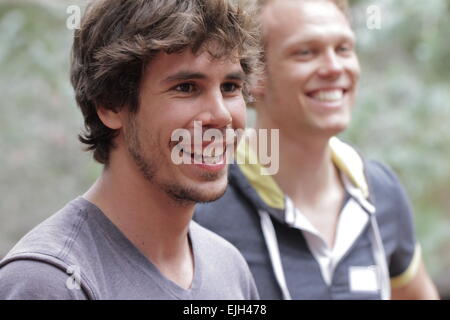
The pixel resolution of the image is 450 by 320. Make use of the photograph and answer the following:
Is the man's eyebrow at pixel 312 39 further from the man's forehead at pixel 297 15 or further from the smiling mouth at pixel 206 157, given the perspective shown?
the smiling mouth at pixel 206 157

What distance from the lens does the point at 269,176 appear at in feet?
7.81

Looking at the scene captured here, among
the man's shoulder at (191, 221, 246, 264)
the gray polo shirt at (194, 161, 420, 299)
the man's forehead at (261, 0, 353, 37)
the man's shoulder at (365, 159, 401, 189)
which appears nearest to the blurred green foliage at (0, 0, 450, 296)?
the man's shoulder at (365, 159, 401, 189)

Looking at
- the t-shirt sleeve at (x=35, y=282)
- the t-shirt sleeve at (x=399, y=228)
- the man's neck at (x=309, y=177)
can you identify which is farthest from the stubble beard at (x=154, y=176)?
the t-shirt sleeve at (x=399, y=228)

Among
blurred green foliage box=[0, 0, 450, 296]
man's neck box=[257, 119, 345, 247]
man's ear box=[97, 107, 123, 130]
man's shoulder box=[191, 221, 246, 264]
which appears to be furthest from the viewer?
blurred green foliage box=[0, 0, 450, 296]

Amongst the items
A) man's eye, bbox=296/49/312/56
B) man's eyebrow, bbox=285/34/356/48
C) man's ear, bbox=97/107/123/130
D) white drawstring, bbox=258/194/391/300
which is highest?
man's eyebrow, bbox=285/34/356/48

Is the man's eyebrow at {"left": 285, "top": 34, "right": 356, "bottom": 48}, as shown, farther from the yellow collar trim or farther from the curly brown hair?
the curly brown hair

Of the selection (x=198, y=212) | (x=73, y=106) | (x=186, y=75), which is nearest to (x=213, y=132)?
(x=186, y=75)

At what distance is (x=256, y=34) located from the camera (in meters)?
1.84

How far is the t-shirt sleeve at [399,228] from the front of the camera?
2510 mm

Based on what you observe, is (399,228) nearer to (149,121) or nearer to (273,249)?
(273,249)

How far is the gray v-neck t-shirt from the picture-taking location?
4.47ft

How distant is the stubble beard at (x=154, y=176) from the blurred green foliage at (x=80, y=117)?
1.94 metres

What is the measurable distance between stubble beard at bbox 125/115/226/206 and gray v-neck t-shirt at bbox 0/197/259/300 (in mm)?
142

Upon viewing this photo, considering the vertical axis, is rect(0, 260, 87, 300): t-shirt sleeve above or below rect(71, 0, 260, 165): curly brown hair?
below
